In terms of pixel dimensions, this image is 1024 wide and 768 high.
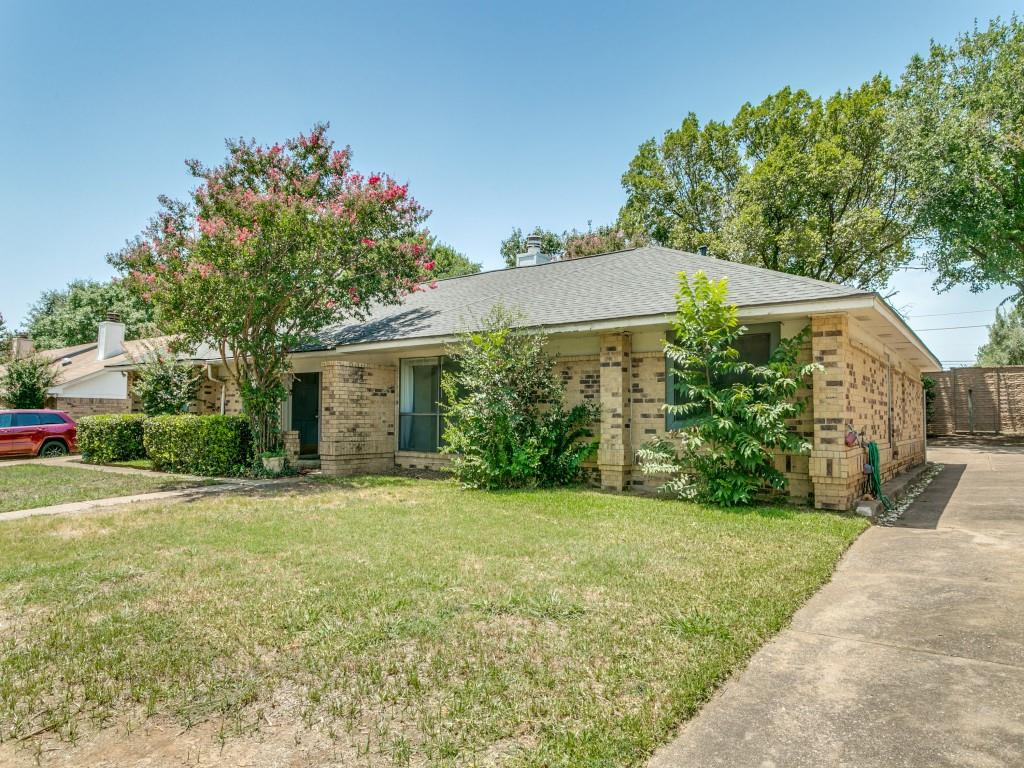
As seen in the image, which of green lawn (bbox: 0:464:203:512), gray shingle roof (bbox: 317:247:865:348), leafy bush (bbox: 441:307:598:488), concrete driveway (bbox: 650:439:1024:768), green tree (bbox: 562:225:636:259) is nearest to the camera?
concrete driveway (bbox: 650:439:1024:768)

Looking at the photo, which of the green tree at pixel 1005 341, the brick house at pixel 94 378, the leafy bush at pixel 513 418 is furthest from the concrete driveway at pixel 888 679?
the green tree at pixel 1005 341

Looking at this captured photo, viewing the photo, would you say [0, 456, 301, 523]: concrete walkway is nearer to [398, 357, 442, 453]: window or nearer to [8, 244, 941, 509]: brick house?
[8, 244, 941, 509]: brick house

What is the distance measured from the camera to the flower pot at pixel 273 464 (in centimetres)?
1137

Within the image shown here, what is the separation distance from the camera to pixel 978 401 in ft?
71.8

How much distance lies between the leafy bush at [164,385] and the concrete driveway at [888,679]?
1587 centimetres

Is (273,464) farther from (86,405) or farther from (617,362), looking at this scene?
(86,405)

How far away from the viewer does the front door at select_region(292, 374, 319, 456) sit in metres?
14.6

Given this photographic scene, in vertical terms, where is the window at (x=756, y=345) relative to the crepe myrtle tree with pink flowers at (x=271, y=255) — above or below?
below

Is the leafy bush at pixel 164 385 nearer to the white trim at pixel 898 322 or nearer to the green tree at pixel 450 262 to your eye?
the white trim at pixel 898 322

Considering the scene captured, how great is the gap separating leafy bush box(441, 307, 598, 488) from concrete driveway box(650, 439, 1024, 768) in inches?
186

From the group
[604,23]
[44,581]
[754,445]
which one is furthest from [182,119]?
[754,445]

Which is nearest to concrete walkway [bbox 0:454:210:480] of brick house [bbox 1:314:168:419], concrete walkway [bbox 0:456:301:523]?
concrete walkway [bbox 0:456:301:523]

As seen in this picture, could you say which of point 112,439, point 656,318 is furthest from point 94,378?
point 656,318

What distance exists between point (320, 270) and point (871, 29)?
36.9ft
